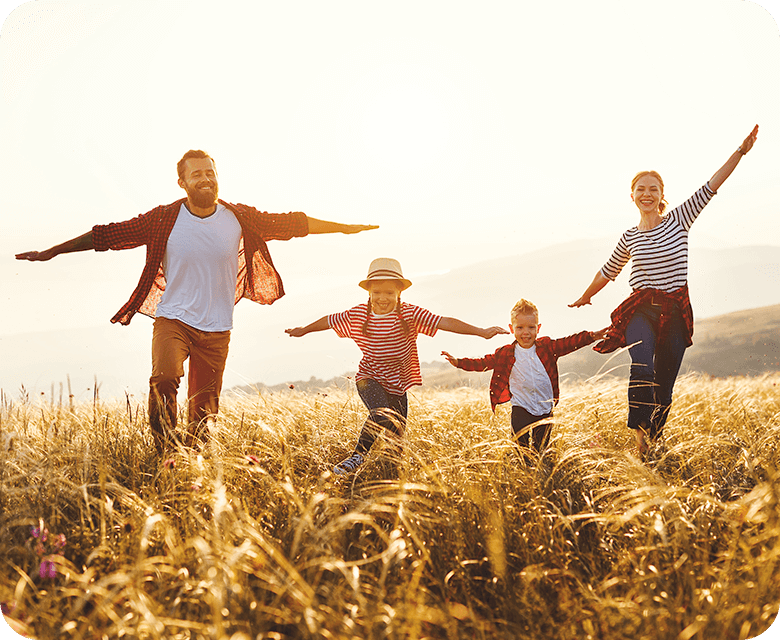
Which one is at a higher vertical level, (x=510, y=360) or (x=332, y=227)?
(x=332, y=227)

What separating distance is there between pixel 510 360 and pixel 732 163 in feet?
7.39

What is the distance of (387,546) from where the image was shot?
2.90 meters

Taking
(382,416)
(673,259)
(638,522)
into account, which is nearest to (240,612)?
(638,522)

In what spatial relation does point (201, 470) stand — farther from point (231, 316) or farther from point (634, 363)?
point (634, 363)

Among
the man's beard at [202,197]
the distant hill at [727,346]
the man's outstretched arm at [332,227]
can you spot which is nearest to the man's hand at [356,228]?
the man's outstretched arm at [332,227]

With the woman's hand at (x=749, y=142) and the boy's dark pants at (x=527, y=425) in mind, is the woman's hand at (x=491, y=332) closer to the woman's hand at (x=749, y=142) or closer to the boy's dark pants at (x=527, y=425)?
the boy's dark pants at (x=527, y=425)

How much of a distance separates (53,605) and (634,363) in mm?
4102

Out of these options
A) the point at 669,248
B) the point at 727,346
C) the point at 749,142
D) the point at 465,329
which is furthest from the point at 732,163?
the point at 727,346

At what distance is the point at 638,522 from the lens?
2.93m

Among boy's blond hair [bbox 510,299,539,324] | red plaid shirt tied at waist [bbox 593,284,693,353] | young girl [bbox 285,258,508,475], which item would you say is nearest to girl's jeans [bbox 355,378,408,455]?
young girl [bbox 285,258,508,475]

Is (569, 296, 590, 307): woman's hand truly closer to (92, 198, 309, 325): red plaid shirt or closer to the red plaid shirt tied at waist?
the red plaid shirt tied at waist

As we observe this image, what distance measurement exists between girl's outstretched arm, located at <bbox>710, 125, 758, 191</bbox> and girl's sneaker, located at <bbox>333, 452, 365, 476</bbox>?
339cm

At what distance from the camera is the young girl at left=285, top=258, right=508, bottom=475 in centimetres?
462

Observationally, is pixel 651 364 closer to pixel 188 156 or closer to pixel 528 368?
pixel 528 368
